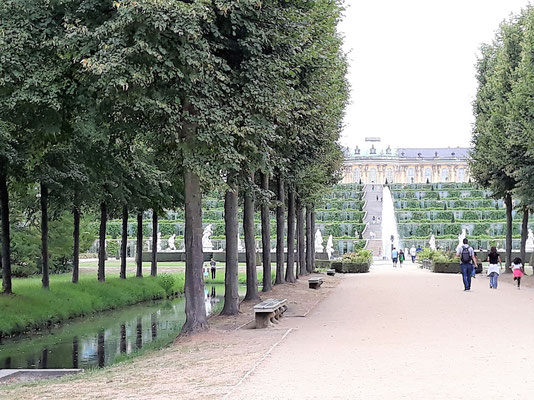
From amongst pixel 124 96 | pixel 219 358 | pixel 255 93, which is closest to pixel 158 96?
pixel 124 96

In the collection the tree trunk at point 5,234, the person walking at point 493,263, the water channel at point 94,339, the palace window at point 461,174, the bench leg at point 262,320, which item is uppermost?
the palace window at point 461,174

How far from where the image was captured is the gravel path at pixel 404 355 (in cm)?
904

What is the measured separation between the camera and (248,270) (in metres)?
23.0

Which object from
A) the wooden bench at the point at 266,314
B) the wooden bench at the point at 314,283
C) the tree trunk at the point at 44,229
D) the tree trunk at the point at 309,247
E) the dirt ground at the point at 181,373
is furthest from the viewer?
the tree trunk at the point at 309,247

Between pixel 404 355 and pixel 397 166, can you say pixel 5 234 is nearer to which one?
pixel 404 355

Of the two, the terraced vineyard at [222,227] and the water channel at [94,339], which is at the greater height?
the terraced vineyard at [222,227]

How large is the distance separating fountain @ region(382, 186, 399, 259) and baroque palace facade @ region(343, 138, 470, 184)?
225 feet

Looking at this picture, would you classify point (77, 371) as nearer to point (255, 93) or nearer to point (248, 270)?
point (255, 93)

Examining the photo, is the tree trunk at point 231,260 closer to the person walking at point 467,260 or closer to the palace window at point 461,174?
the person walking at point 467,260

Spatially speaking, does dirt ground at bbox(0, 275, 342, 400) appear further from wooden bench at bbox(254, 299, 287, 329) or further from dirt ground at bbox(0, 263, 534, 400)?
wooden bench at bbox(254, 299, 287, 329)

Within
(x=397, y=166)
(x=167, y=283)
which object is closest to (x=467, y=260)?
(x=167, y=283)

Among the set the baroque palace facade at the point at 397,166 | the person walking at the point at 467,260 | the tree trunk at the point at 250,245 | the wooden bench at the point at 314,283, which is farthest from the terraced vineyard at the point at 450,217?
the baroque palace facade at the point at 397,166

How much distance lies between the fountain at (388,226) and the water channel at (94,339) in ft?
134

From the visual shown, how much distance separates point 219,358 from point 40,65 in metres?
6.46
